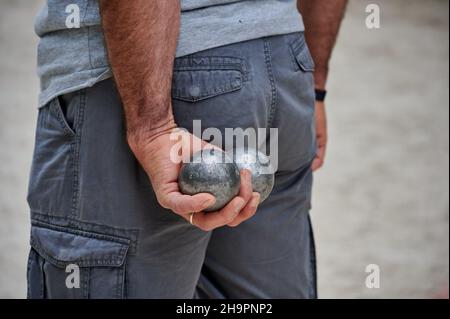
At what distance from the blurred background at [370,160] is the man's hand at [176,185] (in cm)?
188

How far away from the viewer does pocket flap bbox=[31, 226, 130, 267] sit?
161cm

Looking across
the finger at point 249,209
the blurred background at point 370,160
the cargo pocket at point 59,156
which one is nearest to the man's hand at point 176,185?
the finger at point 249,209

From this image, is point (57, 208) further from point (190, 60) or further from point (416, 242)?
point (416, 242)

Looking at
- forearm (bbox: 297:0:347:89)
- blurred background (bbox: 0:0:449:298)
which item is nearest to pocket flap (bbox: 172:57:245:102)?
forearm (bbox: 297:0:347:89)

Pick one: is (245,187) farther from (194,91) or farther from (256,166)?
(194,91)

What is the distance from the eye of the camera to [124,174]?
5.30 feet

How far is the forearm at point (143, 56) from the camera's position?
1.48 meters

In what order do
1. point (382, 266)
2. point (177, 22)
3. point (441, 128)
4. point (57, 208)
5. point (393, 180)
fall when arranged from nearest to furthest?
point (177, 22) → point (57, 208) → point (382, 266) → point (393, 180) → point (441, 128)

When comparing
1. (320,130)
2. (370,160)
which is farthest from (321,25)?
(370,160)

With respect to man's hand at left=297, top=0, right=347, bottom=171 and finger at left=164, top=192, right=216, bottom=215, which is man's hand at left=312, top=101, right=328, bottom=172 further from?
finger at left=164, top=192, right=216, bottom=215

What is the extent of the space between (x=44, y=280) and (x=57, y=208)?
0.56ft

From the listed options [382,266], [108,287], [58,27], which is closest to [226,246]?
[108,287]

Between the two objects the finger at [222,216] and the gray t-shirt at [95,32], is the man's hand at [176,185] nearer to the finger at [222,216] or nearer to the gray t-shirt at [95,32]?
the finger at [222,216]
